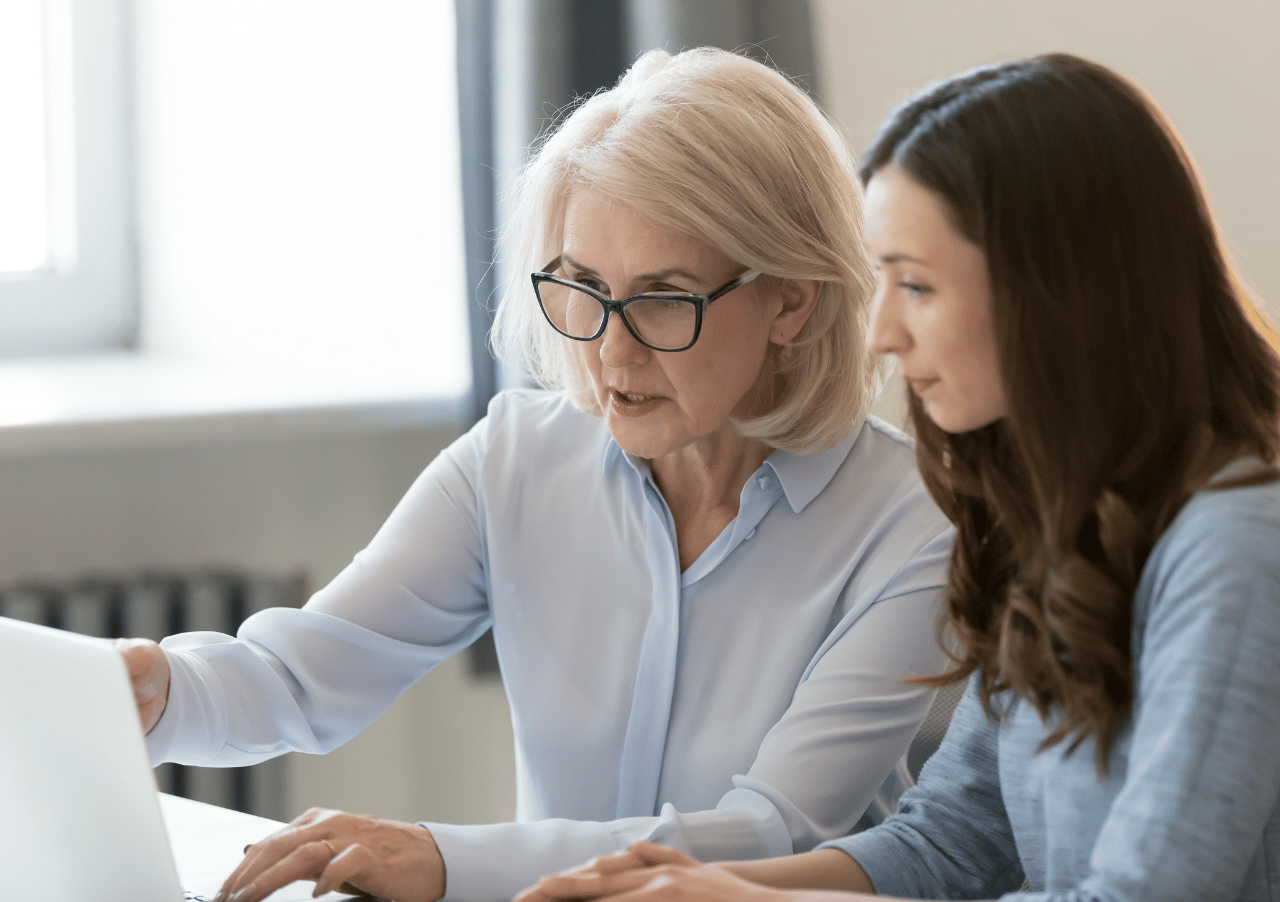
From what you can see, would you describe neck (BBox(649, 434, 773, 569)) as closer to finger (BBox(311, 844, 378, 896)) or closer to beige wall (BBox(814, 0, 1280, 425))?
finger (BBox(311, 844, 378, 896))

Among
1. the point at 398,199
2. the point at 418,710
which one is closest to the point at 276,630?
the point at 418,710

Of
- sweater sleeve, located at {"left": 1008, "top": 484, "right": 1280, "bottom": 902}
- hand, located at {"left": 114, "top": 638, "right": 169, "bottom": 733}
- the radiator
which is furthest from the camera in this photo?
the radiator

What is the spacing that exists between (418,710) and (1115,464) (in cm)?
189

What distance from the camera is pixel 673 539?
1354 millimetres

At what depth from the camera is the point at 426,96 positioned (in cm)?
248

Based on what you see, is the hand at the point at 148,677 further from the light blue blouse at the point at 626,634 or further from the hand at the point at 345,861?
the hand at the point at 345,861

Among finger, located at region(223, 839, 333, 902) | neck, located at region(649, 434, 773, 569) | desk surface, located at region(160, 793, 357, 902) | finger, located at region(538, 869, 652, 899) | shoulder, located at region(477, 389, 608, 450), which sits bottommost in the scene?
desk surface, located at region(160, 793, 357, 902)

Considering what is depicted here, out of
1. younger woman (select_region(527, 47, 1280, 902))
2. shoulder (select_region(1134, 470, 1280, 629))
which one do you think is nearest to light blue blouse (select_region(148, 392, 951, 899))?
younger woman (select_region(527, 47, 1280, 902))

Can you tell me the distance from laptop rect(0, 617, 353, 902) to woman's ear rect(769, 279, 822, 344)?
0.78 metres

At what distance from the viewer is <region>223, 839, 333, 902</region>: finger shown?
0.95 metres

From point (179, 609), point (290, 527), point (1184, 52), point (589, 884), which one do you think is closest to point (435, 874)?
point (589, 884)

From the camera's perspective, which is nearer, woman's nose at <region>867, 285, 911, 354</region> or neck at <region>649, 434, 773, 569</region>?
woman's nose at <region>867, 285, 911, 354</region>

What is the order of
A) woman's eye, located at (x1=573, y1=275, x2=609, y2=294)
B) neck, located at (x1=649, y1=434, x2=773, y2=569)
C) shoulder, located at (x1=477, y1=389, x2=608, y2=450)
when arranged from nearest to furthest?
woman's eye, located at (x1=573, y1=275, x2=609, y2=294), neck, located at (x1=649, y1=434, x2=773, y2=569), shoulder, located at (x1=477, y1=389, x2=608, y2=450)

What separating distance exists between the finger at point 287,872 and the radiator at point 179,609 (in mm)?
1191
